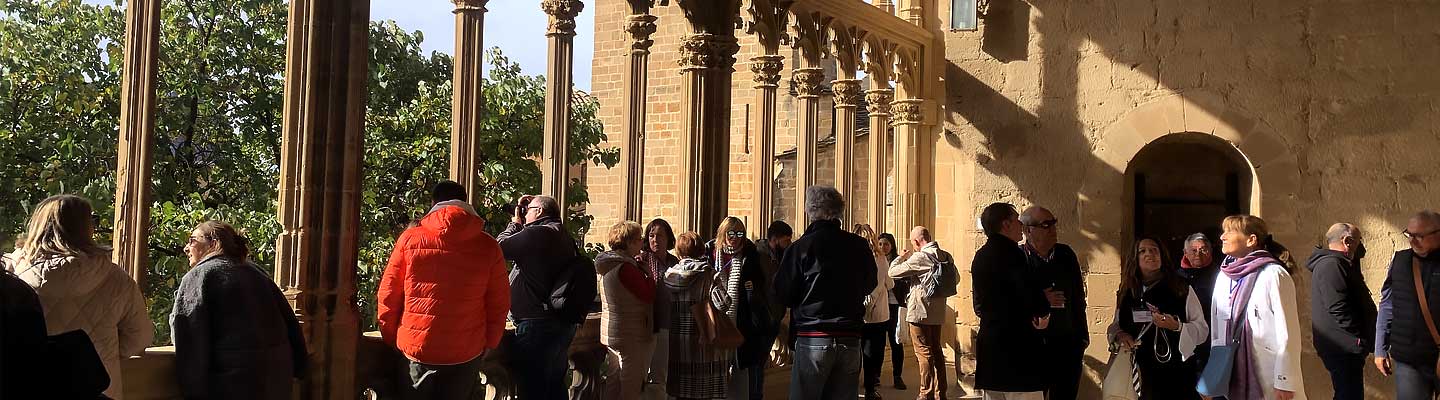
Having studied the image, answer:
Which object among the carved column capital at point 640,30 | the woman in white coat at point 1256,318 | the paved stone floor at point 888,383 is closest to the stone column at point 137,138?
the paved stone floor at point 888,383

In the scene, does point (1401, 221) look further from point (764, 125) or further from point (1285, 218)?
point (764, 125)

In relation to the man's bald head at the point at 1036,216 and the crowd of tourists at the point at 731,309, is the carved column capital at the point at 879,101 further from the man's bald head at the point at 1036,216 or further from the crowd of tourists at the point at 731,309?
the man's bald head at the point at 1036,216

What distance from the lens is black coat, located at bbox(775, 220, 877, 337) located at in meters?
4.72

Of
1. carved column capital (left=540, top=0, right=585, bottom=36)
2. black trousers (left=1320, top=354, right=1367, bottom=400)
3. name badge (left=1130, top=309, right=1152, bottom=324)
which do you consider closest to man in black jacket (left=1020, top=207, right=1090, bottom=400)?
name badge (left=1130, top=309, right=1152, bottom=324)

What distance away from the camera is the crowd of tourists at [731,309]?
3.75 metres

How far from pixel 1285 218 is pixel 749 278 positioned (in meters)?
5.14

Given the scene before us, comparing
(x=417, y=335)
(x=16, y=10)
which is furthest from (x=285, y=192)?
(x=16, y=10)

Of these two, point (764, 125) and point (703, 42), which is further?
point (764, 125)

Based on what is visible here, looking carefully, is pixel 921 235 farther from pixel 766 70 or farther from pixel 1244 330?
pixel 766 70

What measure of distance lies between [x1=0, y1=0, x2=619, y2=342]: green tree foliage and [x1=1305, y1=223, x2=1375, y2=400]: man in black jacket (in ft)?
25.2

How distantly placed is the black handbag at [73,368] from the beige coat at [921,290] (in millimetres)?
5732

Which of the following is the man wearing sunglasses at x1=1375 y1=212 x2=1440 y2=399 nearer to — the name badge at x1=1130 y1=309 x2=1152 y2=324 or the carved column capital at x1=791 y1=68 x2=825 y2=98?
the name badge at x1=1130 y1=309 x2=1152 y2=324

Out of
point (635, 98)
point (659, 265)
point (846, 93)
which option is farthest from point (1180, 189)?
point (659, 265)

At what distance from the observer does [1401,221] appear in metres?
8.51
